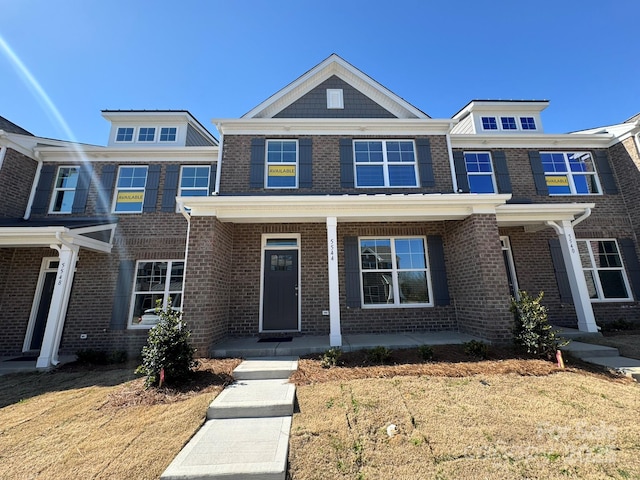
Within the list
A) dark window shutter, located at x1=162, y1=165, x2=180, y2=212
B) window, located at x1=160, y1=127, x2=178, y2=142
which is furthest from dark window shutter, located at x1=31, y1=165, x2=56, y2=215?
dark window shutter, located at x1=162, y1=165, x2=180, y2=212

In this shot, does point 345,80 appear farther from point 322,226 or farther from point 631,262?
point 631,262

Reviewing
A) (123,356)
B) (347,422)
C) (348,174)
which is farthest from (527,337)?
(123,356)

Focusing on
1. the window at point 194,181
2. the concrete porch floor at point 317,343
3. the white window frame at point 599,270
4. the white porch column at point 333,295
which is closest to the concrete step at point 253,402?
the concrete porch floor at point 317,343

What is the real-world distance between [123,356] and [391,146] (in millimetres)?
9285

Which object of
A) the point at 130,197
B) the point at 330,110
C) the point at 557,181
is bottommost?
the point at 130,197

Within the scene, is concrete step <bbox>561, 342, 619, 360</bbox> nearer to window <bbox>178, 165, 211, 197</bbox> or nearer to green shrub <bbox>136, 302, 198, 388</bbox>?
green shrub <bbox>136, 302, 198, 388</bbox>

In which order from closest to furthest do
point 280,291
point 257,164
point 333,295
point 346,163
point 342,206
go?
point 333,295
point 342,206
point 280,291
point 257,164
point 346,163

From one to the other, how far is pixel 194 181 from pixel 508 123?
1233cm

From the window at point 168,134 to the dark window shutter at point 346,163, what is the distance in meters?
6.72

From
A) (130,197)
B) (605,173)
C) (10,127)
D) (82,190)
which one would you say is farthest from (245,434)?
(605,173)

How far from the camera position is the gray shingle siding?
360 inches

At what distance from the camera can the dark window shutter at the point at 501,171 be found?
28.9ft

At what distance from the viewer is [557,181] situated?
30.1ft

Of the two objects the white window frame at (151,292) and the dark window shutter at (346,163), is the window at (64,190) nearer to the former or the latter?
the white window frame at (151,292)
